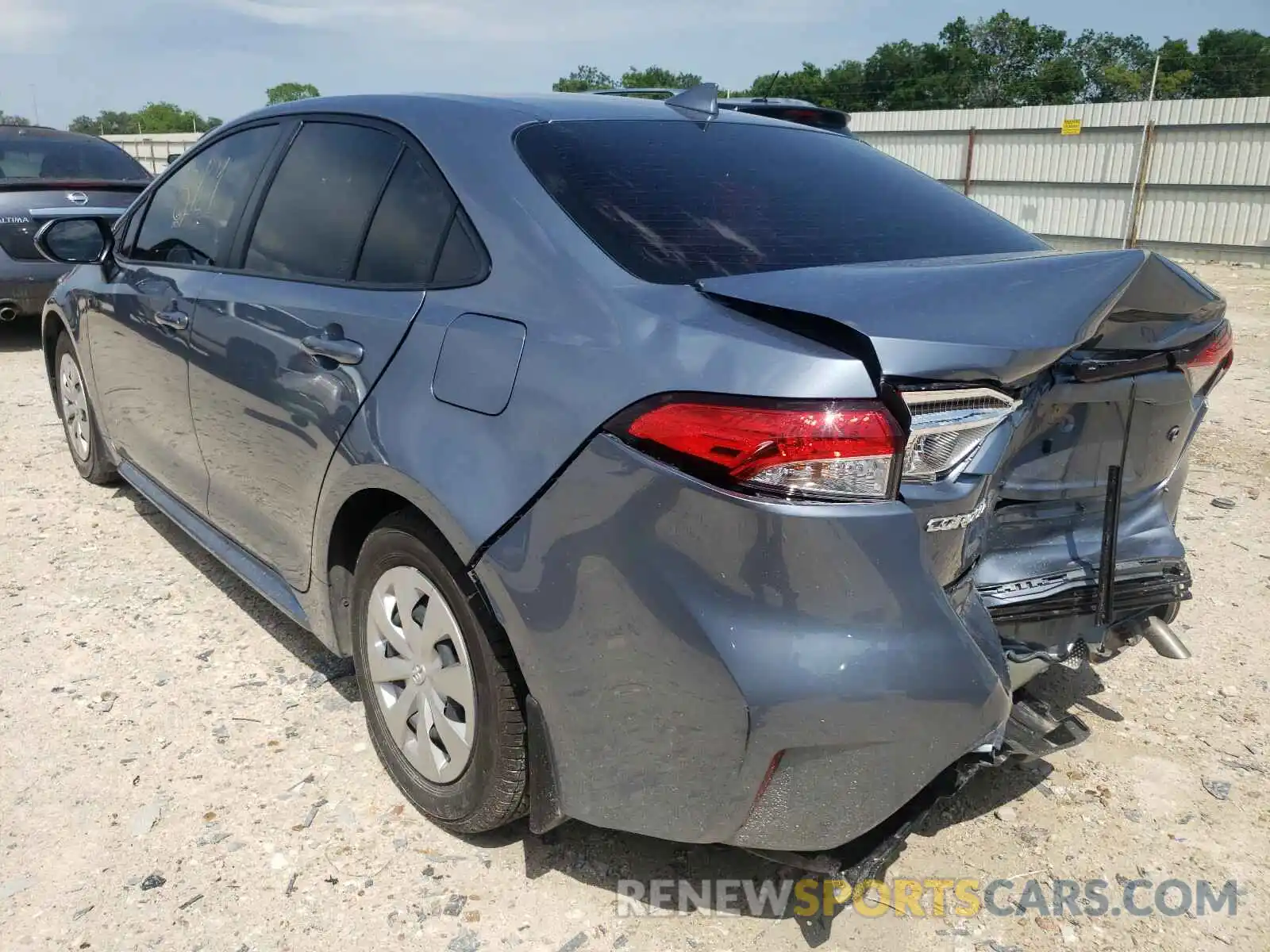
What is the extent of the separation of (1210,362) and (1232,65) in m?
52.7

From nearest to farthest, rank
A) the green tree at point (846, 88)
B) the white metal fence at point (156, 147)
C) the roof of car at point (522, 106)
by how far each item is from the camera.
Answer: the roof of car at point (522, 106) → the white metal fence at point (156, 147) → the green tree at point (846, 88)

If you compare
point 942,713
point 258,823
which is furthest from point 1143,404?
point 258,823

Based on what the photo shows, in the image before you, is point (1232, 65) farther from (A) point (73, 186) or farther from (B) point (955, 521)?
(B) point (955, 521)

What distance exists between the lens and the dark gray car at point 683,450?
1.63 meters

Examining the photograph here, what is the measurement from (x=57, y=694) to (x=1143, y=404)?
10.0 ft

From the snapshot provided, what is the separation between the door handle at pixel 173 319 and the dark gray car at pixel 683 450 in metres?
0.21

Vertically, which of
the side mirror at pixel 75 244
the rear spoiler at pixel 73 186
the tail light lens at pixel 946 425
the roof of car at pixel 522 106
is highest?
the roof of car at pixel 522 106

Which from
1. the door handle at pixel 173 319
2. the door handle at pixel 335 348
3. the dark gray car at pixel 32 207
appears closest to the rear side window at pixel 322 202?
the door handle at pixel 335 348

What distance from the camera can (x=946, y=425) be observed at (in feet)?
5.45

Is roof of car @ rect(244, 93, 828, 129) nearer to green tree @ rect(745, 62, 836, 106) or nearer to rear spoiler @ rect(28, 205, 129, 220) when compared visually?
rear spoiler @ rect(28, 205, 129, 220)

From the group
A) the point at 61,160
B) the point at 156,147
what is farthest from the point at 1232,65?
the point at 61,160

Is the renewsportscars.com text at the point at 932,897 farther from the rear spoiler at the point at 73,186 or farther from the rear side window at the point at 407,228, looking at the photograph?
the rear spoiler at the point at 73,186

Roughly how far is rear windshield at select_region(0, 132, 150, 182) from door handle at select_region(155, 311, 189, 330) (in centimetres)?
574

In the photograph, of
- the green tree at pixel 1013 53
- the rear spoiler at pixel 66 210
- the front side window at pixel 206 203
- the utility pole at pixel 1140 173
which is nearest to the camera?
the front side window at pixel 206 203
